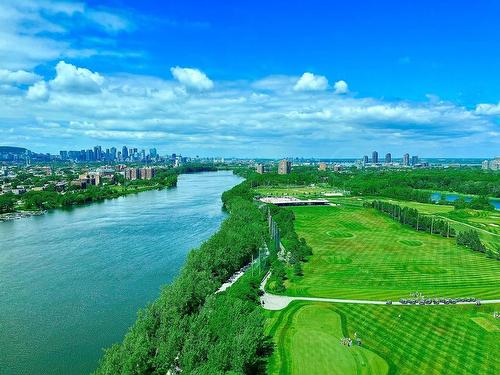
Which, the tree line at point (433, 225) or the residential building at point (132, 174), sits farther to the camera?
the residential building at point (132, 174)

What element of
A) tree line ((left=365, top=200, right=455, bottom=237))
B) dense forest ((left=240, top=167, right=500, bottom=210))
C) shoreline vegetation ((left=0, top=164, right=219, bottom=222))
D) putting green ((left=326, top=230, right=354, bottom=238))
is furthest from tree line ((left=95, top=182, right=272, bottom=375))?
dense forest ((left=240, top=167, right=500, bottom=210))

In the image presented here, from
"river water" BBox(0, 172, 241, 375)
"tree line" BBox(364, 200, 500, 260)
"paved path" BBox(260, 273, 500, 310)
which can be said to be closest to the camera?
"river water" BBox(0, 172, 241, 375)

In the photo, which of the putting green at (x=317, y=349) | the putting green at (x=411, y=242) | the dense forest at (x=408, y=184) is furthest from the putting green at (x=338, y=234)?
the dense forest at (x=408, y=184)

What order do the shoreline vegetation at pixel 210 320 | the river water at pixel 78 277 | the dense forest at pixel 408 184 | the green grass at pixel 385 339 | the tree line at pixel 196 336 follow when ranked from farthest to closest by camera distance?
the dense forest at pixel 408 184 → the river water at pixel 78 277 → the green grass at pixel 385 339 → the shoreline vegetation at pixel 210 320 → the tree line at pixel 196 336

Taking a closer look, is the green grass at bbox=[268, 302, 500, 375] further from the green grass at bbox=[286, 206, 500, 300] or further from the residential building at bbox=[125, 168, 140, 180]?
the residential building at bbox=[125, 168, 140, 180]

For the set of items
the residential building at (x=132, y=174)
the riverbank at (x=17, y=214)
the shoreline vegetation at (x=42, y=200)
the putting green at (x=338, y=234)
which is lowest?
the putting green at (x=338, y=234)

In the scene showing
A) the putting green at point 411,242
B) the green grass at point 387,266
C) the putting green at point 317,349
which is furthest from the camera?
the putting green at point 411,242

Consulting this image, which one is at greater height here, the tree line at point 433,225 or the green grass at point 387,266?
the tree line at point 433,225

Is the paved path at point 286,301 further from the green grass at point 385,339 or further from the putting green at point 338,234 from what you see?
the putting green at point 338,234
